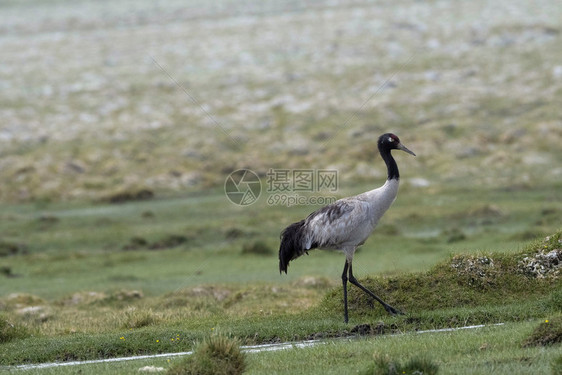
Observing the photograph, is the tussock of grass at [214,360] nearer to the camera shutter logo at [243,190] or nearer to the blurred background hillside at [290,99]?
the camera shutter logo at [243,190]

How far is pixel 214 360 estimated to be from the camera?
1241 cm

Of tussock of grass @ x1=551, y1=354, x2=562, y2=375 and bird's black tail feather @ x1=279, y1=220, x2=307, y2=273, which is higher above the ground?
bird's black tail feather @ x1=279, y1=220, x2=307, y2=273

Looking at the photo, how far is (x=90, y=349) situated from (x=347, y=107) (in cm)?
6261

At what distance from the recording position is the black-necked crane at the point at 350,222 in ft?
56.1

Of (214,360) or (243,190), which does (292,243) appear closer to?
(214,360)

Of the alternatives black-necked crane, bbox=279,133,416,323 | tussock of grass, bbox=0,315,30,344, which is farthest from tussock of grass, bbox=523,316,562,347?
tussock of grass, bbox=0,315,30,344

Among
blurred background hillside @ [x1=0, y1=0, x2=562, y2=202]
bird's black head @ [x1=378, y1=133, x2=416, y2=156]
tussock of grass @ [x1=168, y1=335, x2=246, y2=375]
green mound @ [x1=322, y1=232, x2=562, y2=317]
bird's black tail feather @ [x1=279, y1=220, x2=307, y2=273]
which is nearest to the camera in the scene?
tussock of grass @ [x1=168, y1=335, x2=246, y2=375]

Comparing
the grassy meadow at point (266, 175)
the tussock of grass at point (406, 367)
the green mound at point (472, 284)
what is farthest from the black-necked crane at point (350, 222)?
the tussock of grass at point (406, 367)

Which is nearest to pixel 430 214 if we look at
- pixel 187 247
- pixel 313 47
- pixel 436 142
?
pixel 187 247

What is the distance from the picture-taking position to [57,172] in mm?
67250

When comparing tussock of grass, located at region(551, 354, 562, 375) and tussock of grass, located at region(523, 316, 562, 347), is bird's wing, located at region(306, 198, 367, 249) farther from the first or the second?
tussock of grass, located at region(551, 354, 562, 375)

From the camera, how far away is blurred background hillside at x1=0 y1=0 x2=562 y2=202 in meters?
63.3

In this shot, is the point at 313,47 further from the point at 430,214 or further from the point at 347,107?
the point at 430,214

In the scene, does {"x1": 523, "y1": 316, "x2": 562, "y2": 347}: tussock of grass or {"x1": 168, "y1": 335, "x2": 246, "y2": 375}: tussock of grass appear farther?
{"x1": 523, "y1": 316, "x2": 562, "y2": 347}: tussock of grass
